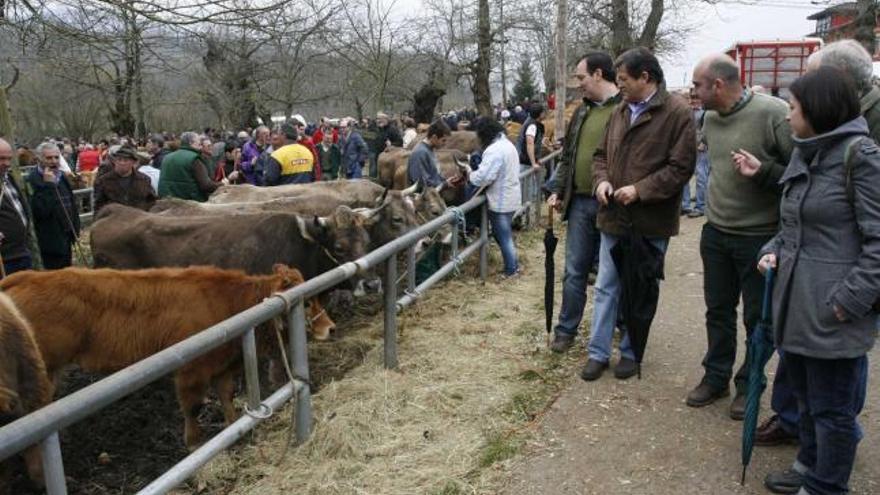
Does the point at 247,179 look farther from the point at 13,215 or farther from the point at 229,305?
the point at 229,305

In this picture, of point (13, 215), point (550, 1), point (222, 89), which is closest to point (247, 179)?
point (13, 215)

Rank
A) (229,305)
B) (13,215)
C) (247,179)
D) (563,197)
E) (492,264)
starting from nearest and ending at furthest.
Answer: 1. (229,305)
2. (563,197)
3. (13,215)
4. (492,264)
5. (247,179)

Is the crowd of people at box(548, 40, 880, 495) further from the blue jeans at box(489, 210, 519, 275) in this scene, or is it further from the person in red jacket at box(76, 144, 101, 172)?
the person in red jacket at box(76, 144, 101, 172)

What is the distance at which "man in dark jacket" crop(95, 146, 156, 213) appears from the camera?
8586 mm

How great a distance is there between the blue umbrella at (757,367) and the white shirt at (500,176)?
15.0 ft

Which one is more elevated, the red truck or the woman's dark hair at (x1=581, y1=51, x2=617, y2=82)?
the red truck

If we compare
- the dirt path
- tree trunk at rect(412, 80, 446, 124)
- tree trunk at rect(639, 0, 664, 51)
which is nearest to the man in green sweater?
the dirt path

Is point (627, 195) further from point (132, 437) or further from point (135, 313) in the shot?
point (132, 437)

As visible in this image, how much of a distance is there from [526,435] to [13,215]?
5036 mm

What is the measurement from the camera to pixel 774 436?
3969 mm

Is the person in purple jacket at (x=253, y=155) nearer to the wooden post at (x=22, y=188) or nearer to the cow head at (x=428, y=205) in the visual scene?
the cow head at (x=428, y=205)

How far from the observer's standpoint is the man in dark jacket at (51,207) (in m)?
7.33

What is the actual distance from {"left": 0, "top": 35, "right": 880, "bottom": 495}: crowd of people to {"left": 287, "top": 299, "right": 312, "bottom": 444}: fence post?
1.93 m

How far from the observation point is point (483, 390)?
15.9 ft
